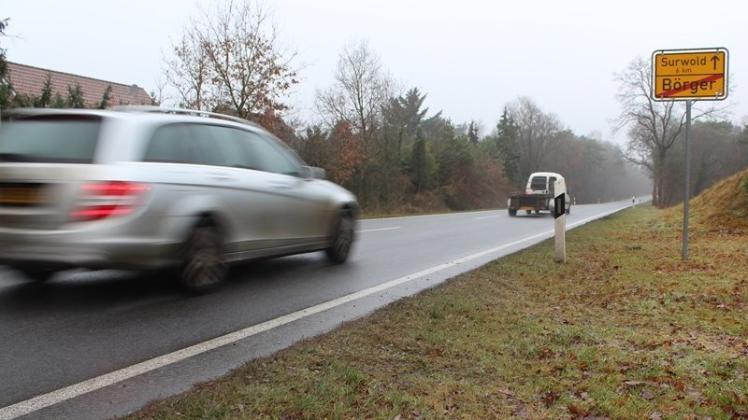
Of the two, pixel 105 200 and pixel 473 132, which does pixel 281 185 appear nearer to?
pixel 105 200

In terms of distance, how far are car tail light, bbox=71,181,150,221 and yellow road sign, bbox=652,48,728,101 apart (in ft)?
27.3

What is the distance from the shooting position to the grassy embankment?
3.18m

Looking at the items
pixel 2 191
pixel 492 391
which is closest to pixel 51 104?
pixel 2 191

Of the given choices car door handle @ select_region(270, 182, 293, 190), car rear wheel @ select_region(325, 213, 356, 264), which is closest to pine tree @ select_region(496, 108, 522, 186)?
car rear wheel @ select_region(325, 213, 356, 264)

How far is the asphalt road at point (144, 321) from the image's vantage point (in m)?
3.30

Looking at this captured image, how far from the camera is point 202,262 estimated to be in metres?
5.60

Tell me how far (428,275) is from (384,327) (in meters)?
2.99

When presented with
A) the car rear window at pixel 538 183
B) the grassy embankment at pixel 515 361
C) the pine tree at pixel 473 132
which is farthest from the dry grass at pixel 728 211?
the pine tree at pixel 473 132

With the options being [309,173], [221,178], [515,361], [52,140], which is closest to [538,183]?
[309,173]

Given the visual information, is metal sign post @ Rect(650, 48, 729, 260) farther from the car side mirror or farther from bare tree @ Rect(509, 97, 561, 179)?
bare tree @ Rect(509, 97, 561, 179)

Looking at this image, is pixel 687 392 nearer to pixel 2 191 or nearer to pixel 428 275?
pixel 428 275

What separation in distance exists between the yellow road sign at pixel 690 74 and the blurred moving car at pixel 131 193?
6.78 metres

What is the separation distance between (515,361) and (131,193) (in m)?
3.34

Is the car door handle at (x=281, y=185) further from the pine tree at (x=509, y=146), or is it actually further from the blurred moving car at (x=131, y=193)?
the pine tree at (x=509, y=146)
